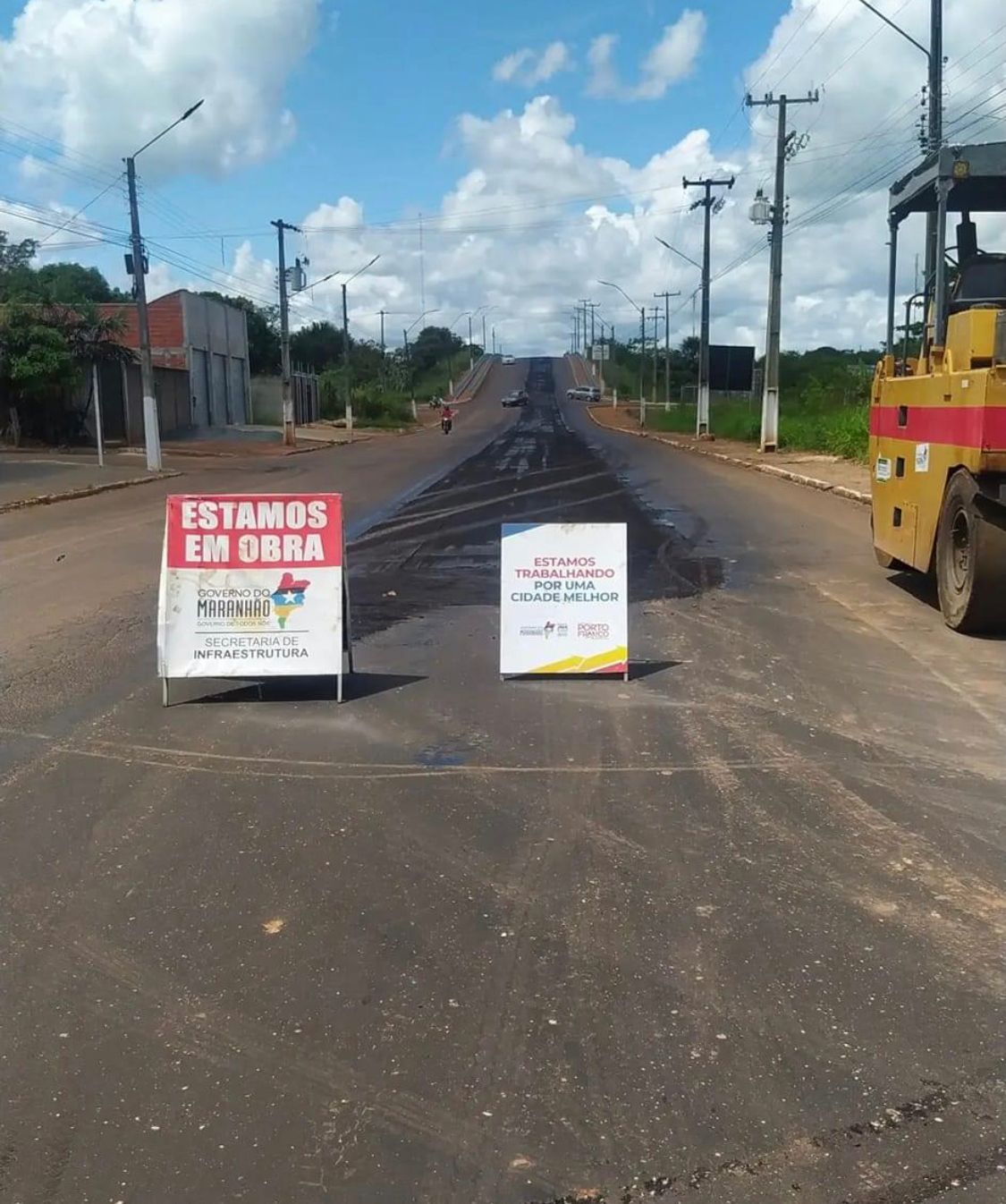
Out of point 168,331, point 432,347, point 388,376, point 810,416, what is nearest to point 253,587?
point 810,416

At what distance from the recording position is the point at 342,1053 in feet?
11.8

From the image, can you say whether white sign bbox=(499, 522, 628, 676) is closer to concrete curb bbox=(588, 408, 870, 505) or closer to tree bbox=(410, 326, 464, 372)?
concrete curb bbox=(588, 408, 870, 505)

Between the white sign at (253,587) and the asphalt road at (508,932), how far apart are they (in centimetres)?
29

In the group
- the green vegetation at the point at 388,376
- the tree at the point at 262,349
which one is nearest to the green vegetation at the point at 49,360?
the green vegetation at the point at 388,376

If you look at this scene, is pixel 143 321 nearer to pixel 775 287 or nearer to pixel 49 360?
pixel 49 360

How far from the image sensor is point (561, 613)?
8.17 meters

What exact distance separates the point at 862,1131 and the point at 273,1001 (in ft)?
5.85

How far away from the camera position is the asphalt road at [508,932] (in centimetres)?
315

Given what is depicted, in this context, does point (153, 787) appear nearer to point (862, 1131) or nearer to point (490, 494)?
point (862, 1131)

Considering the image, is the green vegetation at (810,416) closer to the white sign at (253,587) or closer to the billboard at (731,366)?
the billboard at (731,366)

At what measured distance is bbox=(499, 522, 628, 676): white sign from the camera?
814 centimetres

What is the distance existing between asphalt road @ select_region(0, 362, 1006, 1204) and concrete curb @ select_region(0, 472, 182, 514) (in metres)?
13.6

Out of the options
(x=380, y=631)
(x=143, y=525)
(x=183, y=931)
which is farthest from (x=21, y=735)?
(x=143, y=525)

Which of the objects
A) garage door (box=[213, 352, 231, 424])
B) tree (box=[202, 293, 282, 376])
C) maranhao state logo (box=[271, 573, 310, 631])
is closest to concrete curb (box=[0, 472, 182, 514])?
maranhao state logo (box=[271, 573, 310, 631])
